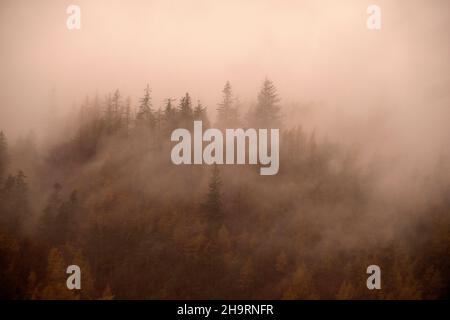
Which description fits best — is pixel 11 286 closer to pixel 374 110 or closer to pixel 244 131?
pixel 244 131

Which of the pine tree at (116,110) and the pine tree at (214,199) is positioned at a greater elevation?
the pine tree at (116,110)

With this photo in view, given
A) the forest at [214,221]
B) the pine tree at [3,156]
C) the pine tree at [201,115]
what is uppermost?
the pine tree at [201,115]

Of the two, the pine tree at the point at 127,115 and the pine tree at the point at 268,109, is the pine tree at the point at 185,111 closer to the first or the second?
the pine tree at the point at 127,115

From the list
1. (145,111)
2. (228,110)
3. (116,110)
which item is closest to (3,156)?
(116,110)

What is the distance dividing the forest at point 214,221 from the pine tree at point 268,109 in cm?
5

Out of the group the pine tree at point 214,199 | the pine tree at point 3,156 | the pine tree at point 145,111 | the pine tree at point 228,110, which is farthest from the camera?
the pine tree at point 145,111

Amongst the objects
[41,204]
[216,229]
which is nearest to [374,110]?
[216,229]

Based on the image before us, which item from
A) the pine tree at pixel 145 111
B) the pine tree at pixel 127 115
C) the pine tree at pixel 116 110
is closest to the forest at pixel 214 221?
the pine tree at pixel 145 111

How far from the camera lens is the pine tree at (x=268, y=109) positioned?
58.4 ft

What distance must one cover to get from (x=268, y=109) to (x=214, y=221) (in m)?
6.54

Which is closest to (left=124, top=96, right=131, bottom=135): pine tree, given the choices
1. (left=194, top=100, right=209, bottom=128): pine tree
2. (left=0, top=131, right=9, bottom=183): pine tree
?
(left=194, top=100, right=209, bottom=128): pine tree

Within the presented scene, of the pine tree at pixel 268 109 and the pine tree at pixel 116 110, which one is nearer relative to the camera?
the pine tree at pixel 268 109

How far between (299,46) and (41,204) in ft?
54.0

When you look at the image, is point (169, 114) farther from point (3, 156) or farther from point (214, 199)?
point (3, 156)
